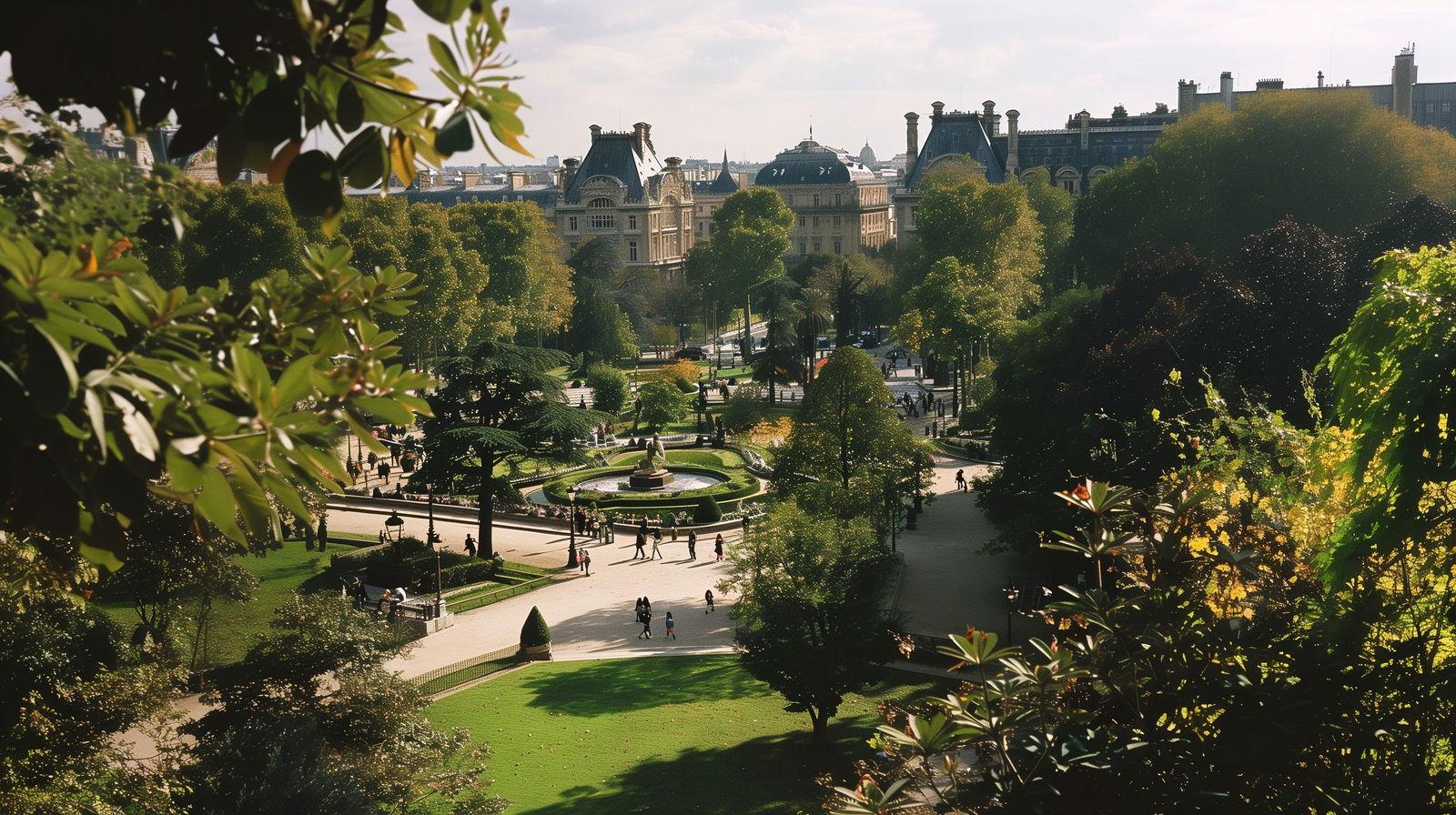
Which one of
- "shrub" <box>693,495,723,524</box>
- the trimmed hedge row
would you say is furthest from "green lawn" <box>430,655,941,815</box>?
the trimmed hedge row

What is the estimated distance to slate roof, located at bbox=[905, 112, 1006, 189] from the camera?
96.0 m

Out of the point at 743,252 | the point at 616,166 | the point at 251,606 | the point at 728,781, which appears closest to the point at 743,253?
the point at 743,252

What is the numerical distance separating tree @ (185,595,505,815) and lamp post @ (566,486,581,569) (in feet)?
51.5

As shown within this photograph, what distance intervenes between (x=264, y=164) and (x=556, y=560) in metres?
34.1

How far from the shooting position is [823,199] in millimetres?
121562

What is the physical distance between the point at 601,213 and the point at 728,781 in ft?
269

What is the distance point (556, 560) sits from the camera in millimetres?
37438

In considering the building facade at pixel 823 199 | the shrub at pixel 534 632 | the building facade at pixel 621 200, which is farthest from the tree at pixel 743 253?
the shrub at pixel 534 632

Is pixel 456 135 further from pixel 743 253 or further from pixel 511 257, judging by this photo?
pixel 743 253

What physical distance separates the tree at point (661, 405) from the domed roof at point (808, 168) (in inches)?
2683

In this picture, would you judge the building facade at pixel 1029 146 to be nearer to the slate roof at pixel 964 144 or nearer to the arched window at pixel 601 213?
the slate roof at pixel 964 144

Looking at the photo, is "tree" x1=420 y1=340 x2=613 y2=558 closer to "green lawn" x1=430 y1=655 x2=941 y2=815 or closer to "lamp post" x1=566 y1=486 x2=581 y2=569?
"lamp post" x1=566 y1=486 x2=581 y2=569

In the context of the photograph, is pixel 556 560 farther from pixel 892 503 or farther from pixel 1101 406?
pixel 1101 406

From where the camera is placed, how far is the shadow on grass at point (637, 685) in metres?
26.1
